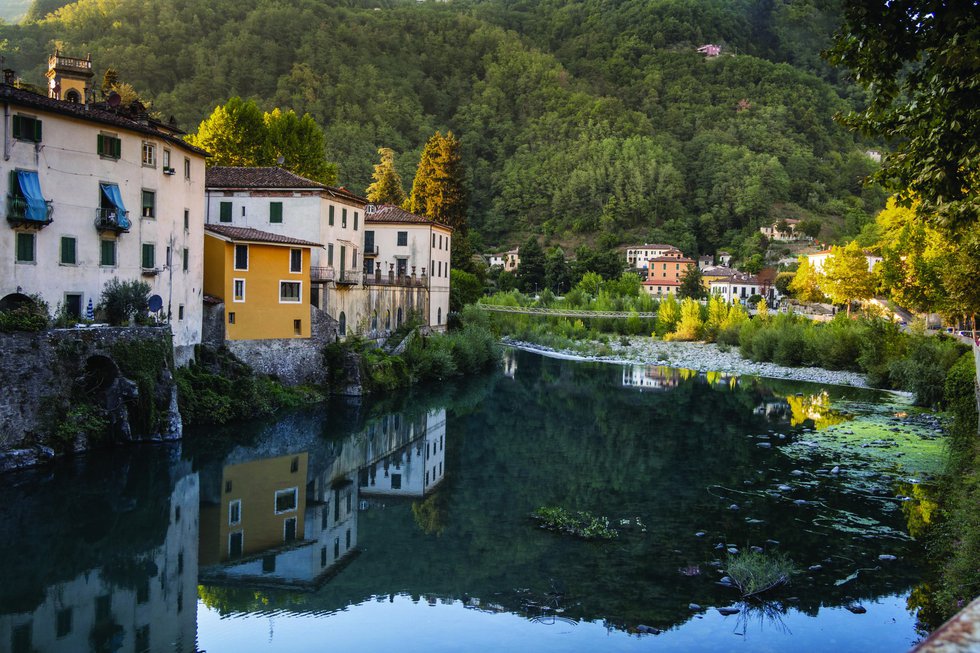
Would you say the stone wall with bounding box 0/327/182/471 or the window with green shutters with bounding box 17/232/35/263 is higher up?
the window with green shutters with bounding box 17/232/35/263

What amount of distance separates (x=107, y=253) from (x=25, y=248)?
8.95ft

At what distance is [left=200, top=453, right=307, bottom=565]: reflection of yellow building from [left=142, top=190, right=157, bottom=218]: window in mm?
9674

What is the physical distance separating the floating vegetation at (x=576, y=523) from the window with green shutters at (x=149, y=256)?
16.3 meters

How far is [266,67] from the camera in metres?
140

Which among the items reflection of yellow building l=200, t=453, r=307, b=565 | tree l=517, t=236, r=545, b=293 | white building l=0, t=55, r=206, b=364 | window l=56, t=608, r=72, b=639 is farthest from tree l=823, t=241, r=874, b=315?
window l=56, t=608, r=72, b=639

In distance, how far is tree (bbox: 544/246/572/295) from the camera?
9325cm

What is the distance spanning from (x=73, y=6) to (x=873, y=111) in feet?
396

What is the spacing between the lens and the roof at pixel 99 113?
2333 cm

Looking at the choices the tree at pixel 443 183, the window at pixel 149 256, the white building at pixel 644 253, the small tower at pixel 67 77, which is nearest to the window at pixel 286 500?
the window at pixel 149 256

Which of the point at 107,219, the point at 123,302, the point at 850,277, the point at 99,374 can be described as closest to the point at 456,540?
the point at 99,374

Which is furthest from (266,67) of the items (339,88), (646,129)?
(646,129)

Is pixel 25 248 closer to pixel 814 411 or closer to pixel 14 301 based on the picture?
pixel 14 301

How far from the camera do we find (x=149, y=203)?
27719 millimetres

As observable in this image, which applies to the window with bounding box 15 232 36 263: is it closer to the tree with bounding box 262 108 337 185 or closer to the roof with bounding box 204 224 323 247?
the roof with bounding box 204 224 323 247
